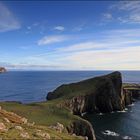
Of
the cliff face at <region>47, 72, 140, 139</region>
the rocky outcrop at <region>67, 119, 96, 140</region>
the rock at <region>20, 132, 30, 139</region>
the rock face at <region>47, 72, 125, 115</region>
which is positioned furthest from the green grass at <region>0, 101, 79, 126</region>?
the rock at <region>20, 132, 30, 139</region>

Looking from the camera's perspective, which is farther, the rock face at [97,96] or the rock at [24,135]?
the rock face at [97,96]

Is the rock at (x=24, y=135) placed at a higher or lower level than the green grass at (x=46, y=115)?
higher

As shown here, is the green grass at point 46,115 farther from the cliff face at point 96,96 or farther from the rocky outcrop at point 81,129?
the cliff face at point 96,96

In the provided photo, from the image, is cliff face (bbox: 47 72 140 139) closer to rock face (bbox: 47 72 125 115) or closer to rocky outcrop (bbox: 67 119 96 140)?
rock face (bbox: 47 72 125 115)

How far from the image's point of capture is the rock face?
16125cm

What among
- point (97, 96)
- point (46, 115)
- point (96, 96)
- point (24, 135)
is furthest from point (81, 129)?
point (97, 96)

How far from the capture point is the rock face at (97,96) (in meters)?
161

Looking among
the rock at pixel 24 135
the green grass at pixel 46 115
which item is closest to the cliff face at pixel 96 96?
the green grass at pixel 46 115

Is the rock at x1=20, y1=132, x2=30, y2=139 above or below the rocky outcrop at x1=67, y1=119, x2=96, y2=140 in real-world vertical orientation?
above

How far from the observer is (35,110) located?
12156 centimetres

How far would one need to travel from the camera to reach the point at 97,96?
17300cm

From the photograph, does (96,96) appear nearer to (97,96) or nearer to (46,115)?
(97,96)

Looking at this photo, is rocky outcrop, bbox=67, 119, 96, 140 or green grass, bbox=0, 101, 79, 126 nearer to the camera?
rocky outcrop, bbox=67, 119, 96, 140

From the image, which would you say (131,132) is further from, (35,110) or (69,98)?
(69,98)
